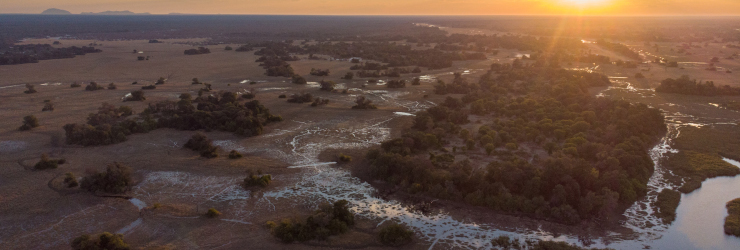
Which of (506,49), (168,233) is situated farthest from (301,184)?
(506,49)

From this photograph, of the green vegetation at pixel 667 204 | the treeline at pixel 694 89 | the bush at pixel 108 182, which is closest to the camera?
the green vegetation at pixel 667 204

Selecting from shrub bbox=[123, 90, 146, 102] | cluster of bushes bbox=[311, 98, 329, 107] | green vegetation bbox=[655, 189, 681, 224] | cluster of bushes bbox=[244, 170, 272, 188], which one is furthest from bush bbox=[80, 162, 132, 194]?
green vegetation bbox=[655, 189, 681, 224]

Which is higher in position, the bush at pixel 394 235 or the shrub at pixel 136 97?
the shrub at pixel 136 97

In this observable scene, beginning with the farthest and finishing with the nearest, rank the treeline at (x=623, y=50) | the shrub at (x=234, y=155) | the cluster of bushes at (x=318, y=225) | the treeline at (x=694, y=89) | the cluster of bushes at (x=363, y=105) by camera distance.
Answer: the treeline at (x=623, y=50) → the treeline at (x=694, y=89) → the cluster of bushes at (x=363, y=105) → the shrub at (x=234, y=155) → the cluster of bushes at (x=318, y=225)

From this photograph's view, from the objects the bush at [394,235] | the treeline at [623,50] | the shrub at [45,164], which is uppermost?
the treeline at [623,50]

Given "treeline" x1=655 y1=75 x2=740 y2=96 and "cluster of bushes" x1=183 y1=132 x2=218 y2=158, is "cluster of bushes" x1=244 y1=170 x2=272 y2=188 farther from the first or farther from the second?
"treeline" x1=655 y1=75 x2=740 y2=96

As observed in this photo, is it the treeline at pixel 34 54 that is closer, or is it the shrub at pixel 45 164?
the shrub at pixel 45 164

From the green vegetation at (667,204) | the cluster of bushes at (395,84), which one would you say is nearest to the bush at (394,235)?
the green vegetation at (667,204)

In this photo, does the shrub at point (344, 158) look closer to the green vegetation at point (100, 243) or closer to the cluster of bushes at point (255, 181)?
the cluster of bushes at point (255, 181)
